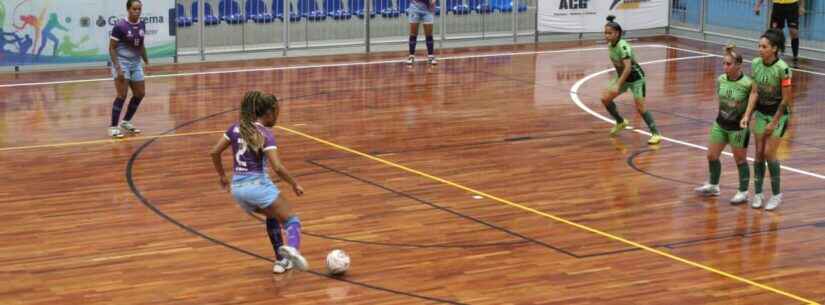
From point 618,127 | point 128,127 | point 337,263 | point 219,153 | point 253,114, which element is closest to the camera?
A: point 253,114

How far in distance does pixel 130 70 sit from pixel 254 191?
7.34 metres

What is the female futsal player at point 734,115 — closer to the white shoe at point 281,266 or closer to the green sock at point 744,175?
the green sock at point 744,175

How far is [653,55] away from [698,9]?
352 cm

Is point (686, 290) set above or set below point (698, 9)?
below

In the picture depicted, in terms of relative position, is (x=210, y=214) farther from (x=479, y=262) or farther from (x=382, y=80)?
(x=382, y=80)

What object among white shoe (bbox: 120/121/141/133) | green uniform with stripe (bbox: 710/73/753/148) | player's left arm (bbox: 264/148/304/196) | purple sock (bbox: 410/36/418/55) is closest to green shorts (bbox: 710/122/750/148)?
green uniform with stripe (bbox: 710/73/753/148)

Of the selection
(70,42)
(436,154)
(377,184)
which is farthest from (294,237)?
(70,42)

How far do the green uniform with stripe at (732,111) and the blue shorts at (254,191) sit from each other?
5.45 metres

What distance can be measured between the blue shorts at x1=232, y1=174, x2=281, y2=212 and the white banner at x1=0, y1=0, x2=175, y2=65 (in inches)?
534

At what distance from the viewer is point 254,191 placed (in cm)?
1089

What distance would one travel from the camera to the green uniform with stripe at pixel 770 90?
13.5 m

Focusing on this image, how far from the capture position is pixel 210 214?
13.7m

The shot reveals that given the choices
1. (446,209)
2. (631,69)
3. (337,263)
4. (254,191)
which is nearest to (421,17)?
(631,69)

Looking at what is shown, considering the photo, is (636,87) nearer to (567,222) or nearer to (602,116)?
(602,116)
